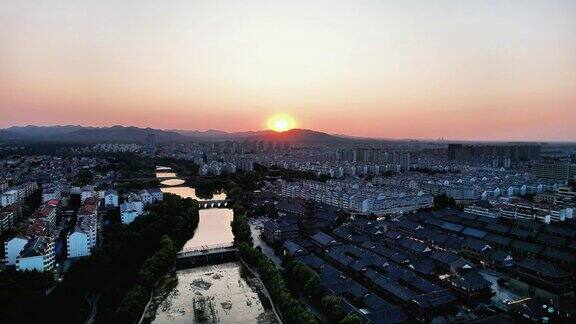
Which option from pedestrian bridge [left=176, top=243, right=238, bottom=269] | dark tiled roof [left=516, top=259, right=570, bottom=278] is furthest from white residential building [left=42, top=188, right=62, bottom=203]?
dark tiled roof [left=516, top=259, right=570, bottom=278]

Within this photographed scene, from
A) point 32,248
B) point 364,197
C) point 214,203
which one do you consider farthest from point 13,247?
point 364,197

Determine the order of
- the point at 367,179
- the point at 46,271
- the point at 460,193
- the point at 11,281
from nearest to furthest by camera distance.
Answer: the point at 11,281 → the point at 46,271 → the point at 460,193 → the point at 367,179

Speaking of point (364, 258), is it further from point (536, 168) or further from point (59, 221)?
point (536, 168)

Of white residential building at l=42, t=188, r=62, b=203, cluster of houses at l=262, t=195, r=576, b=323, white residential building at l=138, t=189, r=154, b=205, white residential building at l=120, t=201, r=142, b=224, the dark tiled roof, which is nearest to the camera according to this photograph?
cluster of houses at l=262, t=195, r=576, b=323

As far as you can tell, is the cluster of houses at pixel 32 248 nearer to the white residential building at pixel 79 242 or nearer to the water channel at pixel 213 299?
the white residential building at pixel 79 242

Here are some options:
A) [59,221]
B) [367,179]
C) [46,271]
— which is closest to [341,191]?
[367,179]

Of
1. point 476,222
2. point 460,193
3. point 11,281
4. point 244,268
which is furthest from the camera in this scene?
point 460,193

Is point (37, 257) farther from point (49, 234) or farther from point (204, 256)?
point (204, 256)

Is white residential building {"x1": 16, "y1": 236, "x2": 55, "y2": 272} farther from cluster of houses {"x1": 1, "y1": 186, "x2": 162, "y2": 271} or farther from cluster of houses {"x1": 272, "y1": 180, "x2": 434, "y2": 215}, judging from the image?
cluster of houses {"x1": 272, "y1": 180, "x2": 434, "y2": 215}
